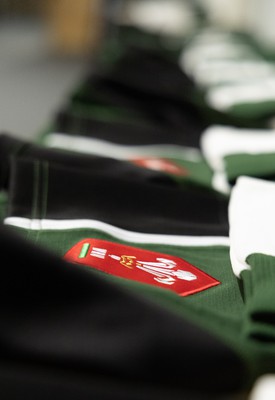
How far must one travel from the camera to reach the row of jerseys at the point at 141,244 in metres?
0.45

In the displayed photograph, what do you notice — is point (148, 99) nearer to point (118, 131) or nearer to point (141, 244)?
point (118, 131)

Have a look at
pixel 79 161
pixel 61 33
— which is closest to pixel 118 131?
pixel 79 161

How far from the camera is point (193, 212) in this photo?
853 millimetres

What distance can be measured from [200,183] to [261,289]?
0.36m

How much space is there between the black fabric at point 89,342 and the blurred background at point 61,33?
1.94m

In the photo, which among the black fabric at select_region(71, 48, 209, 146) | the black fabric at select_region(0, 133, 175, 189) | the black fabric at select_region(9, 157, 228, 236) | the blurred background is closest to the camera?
the black fabric at select_region(9, 157, 228, 236)

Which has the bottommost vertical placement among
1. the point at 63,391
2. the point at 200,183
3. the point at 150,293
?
the point at 63,391

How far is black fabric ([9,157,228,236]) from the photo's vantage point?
0.79 m

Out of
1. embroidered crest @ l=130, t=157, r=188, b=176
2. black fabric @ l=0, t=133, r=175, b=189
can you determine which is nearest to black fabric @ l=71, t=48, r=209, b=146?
embroidered crest @ l=130, t=157, r=188, b=176

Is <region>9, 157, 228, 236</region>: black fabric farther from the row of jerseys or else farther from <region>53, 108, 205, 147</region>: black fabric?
<region>53, 108, 205, 147</region>: black fabric

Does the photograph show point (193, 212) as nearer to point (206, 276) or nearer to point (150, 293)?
point (206, 276)

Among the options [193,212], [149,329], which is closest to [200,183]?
[193,212]

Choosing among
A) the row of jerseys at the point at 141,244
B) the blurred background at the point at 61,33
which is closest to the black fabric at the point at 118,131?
the row of jerseys at the point at 141,244

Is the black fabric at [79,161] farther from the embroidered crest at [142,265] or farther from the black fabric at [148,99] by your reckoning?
the black fabric at [148,99]
